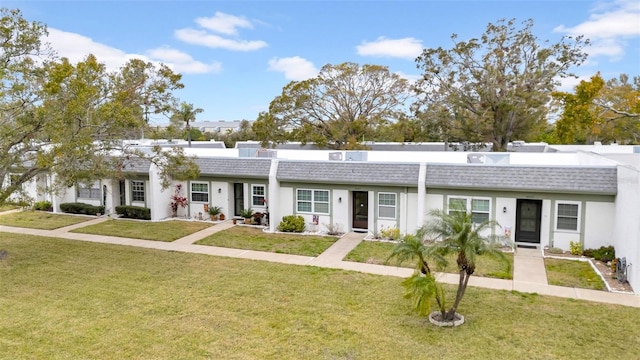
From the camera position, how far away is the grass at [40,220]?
2074cm

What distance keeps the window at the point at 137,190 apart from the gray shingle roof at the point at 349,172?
324 inches

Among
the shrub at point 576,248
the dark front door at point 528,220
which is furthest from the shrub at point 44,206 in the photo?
the shrub at point 576,248

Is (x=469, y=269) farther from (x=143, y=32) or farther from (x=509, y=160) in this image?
(x=143, y=32)

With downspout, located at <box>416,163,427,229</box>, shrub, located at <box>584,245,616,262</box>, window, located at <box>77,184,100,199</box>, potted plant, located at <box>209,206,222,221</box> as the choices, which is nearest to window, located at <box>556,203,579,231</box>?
shrub, located at <box>584,245,616,262</box>

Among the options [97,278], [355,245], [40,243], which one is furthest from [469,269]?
[40,243]

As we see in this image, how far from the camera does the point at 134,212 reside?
21812 millimetres

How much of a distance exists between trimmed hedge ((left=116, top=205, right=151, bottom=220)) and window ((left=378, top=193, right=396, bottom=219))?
11652 millimetres

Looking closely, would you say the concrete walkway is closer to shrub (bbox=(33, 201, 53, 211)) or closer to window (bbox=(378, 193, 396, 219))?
window (bbox=(378, 193, 396, 219))

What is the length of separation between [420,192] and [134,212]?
565 inches

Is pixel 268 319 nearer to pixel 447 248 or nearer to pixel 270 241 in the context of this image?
pixel 447 248

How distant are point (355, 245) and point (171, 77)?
10.4m

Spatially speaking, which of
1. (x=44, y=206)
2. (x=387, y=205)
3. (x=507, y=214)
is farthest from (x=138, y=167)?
(x=507, y=214)

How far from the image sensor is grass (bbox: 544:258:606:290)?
12.2 m

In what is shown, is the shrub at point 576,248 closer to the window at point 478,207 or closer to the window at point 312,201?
the window at point 478,207
